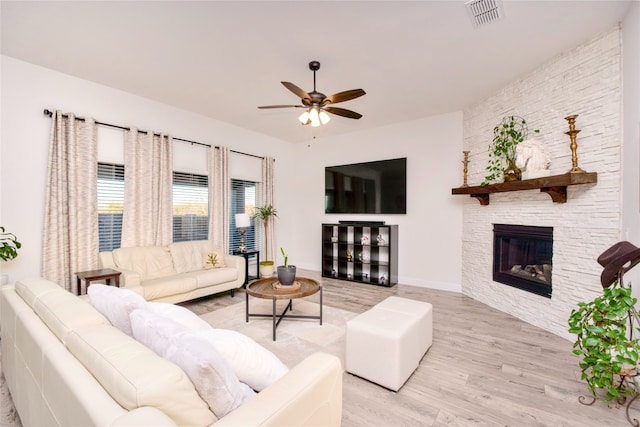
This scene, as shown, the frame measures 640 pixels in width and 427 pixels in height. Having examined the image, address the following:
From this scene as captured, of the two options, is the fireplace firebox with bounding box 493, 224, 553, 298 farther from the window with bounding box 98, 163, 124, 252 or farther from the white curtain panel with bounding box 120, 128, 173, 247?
the window with bounding box 98, 163, 124, 252

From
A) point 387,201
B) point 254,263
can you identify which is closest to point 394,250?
point 387,201

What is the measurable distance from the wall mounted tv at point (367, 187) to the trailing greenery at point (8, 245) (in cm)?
471

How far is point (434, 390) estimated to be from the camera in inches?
82.9

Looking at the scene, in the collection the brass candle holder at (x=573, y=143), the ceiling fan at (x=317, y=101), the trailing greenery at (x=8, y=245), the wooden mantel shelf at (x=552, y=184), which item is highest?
the ceiling fan at (x=317, y=101)

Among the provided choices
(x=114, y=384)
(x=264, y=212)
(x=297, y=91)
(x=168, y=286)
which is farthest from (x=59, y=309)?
(x=264, y=212)

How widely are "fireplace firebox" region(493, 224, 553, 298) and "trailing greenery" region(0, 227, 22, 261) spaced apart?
18.5 feet

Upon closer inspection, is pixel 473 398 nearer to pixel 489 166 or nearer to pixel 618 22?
pixel 489 166

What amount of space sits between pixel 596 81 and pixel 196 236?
5450 millimetres

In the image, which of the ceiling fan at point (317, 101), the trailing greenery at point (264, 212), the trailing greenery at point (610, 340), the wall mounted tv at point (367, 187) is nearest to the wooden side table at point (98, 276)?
the ceiling fan at point (317, 101)

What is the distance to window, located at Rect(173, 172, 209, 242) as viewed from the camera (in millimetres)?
4570

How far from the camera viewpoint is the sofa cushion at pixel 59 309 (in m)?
1.28

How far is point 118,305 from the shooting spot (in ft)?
4.81

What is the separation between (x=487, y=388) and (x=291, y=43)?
3412 mm

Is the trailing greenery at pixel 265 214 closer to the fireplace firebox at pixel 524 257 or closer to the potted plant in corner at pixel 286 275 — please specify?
the potted plant in corner at pixel 286 275
